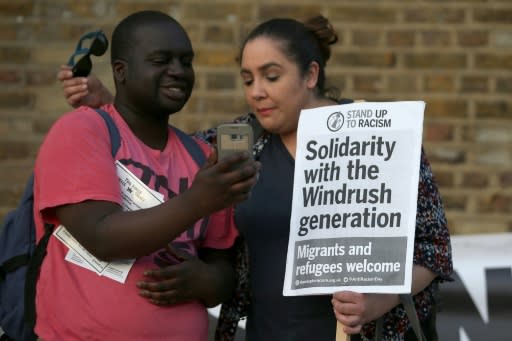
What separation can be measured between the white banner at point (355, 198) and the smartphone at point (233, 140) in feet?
1.96

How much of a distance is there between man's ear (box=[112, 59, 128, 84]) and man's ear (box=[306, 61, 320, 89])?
71cm

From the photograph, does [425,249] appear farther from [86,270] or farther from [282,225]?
[86,270]

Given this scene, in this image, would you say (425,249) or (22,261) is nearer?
(22,261)

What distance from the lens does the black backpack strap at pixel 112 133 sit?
3461 millimetres

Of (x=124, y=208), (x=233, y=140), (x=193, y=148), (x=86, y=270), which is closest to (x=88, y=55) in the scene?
(x=193, y=148)

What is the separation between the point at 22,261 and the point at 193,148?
0.63 meters

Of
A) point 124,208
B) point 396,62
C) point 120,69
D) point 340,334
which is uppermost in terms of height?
point 396,62

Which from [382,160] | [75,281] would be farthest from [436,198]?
[75,281]

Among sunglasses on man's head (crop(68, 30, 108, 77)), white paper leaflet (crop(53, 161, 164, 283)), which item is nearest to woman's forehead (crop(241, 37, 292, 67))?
sunglasses on man's head (crop(68, 30, 108, 77))

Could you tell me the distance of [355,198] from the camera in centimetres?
367

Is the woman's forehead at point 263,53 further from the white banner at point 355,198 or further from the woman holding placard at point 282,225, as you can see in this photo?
the white banner at point 355,198

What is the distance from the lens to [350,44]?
6180mm

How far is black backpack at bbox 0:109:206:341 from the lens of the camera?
3.54 m

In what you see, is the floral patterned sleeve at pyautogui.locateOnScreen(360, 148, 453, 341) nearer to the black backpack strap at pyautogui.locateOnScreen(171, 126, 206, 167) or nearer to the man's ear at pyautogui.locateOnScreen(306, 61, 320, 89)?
the man's ear at pyautogui.locateOnScreen(306, 61, 320, 89)
